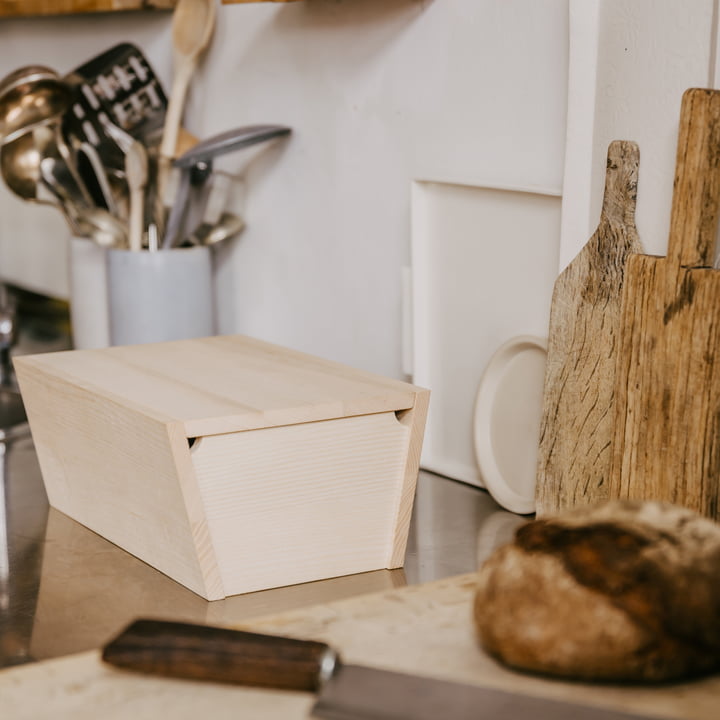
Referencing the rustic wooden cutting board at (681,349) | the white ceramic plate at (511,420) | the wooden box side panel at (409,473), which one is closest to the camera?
the rustic wooden cutting board at (681,349)

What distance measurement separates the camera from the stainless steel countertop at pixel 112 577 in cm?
79

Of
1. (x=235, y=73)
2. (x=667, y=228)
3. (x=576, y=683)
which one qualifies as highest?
(x=235, y=73)

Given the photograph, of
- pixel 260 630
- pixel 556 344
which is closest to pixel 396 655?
pixel 260 630

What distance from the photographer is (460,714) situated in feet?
1.53

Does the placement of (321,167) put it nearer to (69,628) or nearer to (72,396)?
(72,396)

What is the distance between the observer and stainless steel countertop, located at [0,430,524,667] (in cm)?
79

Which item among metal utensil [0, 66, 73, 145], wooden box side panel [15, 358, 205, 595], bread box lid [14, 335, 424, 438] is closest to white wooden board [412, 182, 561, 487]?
bread box lid [14, 335, 424, 438]

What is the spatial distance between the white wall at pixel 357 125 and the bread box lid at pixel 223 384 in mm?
227

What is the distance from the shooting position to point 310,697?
0.50 meters

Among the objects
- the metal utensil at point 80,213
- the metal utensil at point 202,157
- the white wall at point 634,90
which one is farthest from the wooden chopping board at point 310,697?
the metal utensil at point 80,213

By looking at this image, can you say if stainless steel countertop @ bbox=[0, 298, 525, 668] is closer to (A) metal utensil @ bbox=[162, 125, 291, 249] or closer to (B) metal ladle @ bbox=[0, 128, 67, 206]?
(A) metal utensil @ bbox=[162, 125, 291, 249]

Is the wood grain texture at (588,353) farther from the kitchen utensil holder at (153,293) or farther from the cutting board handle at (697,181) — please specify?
the kitchen utensil holder at (153,293)

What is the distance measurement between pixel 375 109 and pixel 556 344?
1.39ft

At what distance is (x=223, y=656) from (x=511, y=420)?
578mm
